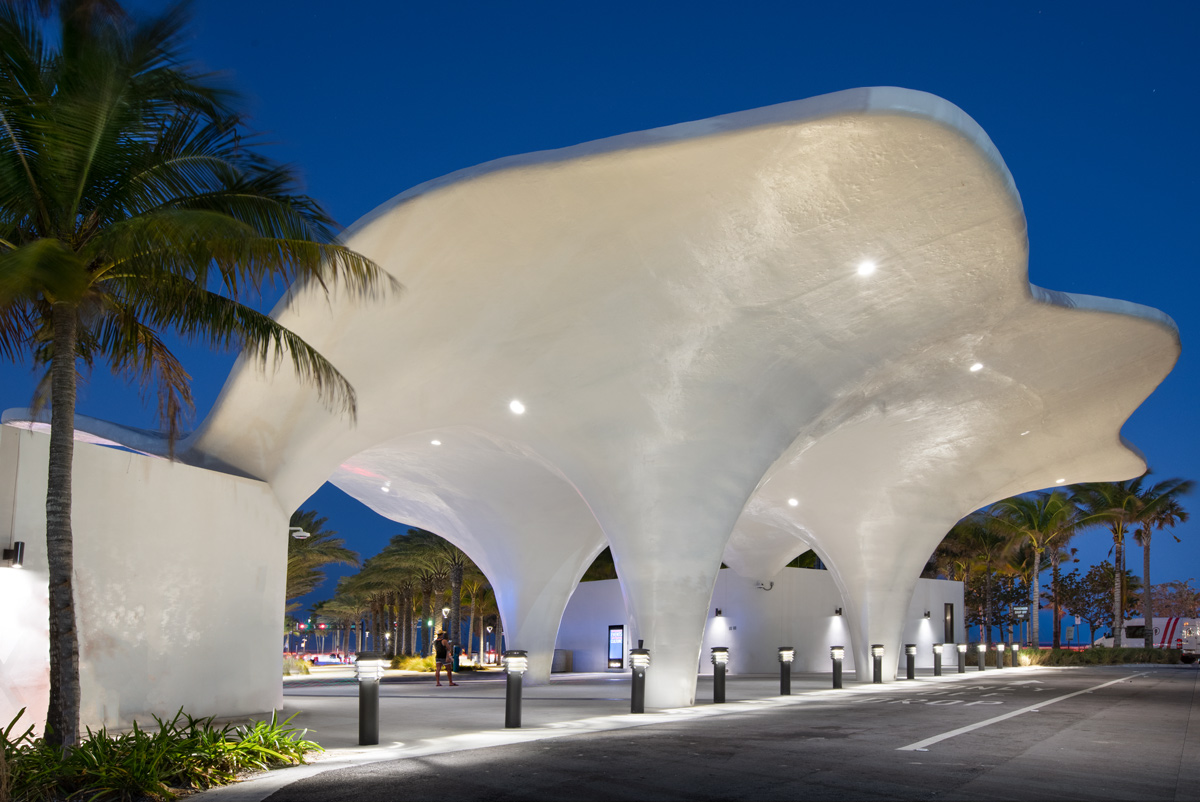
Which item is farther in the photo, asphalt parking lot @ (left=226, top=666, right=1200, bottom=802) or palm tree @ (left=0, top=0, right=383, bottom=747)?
palm tree @ (left=0, top=0, right=383, bottom=747)

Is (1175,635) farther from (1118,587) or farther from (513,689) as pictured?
(513,689)

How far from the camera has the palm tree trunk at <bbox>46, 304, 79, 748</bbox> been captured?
7.79 meters

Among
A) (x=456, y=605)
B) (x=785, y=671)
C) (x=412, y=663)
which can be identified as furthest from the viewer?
(x=456, y=605)

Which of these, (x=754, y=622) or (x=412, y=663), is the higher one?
(x=754, y=622)

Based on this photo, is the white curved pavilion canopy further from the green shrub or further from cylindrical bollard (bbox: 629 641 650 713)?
the green shrub

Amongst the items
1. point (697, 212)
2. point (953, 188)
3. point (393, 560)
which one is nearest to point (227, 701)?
point (697, 212)

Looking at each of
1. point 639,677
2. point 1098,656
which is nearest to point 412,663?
point 639,677

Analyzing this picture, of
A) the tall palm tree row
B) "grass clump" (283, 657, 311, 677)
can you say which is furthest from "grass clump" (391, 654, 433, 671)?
the tall palm tree row

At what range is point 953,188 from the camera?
11.5 metres

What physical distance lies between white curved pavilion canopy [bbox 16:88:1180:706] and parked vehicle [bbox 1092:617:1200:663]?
34.7 m

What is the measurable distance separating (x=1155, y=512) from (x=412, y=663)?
133 ft

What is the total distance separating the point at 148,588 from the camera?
1229cm

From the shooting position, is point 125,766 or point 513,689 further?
point 513,689

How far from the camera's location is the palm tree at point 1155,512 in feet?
163
